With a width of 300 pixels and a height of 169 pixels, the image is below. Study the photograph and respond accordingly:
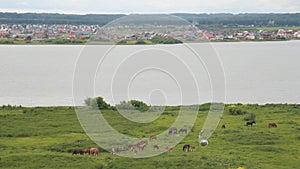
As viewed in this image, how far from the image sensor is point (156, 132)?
1057 inches

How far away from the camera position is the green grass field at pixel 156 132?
1981 centimetres

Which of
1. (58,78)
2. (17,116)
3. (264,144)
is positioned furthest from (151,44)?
(264,144)

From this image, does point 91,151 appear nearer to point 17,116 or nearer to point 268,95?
point 17,116

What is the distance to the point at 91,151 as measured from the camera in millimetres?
21547

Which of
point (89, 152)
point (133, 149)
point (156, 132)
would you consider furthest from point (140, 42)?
point (89, 152)

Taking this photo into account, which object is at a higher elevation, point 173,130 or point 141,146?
point 173,130

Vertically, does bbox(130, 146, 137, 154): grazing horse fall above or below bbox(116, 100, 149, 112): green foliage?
below

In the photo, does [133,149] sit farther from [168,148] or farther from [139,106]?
[139,106]

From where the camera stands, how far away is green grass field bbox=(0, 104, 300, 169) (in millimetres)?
19812

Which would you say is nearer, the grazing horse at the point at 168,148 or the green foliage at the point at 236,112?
the grazing horse at the point at 168,148

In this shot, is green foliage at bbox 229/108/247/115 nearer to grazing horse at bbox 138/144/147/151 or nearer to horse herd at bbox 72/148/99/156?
grazing horse at bbox 138/144/147/151

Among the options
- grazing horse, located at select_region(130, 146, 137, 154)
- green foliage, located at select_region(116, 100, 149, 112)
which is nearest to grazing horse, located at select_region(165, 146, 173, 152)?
grazing horse, located at select_region(130, 146, 137, 154)

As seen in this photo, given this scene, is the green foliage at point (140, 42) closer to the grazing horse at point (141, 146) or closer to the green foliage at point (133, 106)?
the green foliage at point (133, 106)

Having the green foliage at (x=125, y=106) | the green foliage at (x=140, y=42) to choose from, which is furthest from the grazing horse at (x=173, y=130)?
the green foliage at (x=140, y=42)
